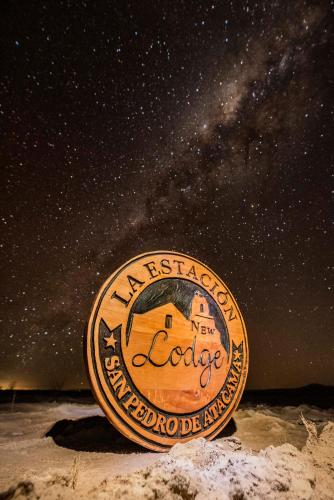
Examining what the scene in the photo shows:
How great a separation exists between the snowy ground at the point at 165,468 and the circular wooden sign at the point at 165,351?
28 centimetres

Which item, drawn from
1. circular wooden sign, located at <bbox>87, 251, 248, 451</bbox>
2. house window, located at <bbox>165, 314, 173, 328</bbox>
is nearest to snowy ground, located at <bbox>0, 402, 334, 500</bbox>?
circular wooden sign, located at <bbox>87, 251, 248, 451</bbox>

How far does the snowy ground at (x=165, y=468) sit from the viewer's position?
1.37m

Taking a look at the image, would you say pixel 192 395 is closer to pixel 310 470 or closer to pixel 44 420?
pixel 310 470

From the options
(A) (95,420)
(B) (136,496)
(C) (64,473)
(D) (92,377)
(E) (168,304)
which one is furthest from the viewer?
(A) (95,420)

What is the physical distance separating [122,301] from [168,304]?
0.49 m

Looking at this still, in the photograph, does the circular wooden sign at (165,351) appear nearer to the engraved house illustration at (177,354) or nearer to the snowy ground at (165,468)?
the engraved house illustration at (177,354)

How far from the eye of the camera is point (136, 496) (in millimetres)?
1328

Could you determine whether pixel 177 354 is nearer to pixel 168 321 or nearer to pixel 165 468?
pixel 168 321

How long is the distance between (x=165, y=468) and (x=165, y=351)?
40.5 inches

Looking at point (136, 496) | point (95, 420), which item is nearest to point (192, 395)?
point (136, 496)

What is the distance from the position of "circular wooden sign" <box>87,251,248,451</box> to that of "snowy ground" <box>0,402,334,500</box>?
0.92 feet

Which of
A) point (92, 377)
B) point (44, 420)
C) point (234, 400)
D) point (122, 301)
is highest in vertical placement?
point (122, 301)

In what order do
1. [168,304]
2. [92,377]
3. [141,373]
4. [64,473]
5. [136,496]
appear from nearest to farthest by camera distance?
[136,496] < [64,473] < [92,377] < [141,373] < [168,304]

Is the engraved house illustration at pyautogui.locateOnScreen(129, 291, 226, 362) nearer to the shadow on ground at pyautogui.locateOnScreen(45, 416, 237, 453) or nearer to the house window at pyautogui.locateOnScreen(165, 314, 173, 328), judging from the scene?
the house window at pyautogui.locateOnScreen(165, 314, 173, 328)
